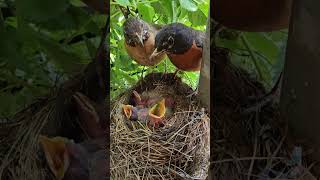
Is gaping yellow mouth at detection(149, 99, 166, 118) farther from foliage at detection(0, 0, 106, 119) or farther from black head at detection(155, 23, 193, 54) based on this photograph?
foliage at detection(0, 0, 106, 119)

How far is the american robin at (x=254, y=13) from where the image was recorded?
61cm

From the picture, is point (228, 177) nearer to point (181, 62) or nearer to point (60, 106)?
point (60, 106)

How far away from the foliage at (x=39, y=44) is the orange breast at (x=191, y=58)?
0.31 metres

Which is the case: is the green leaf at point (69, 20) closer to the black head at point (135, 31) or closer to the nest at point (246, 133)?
the nest at point (246, 133)

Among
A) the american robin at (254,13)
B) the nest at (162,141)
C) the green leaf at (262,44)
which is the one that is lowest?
the nest at (162,141)

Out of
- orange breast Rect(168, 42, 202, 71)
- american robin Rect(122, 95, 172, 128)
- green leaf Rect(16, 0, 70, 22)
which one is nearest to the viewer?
green leaf Rect(16, 0, 70, 22)

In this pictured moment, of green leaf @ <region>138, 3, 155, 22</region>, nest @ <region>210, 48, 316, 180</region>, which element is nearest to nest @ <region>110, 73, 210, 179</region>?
green leaf @ <region>138, 3, 155, 22</region>

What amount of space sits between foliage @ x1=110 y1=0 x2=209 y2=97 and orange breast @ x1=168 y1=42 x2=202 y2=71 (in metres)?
0.02

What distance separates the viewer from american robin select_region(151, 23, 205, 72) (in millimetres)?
905

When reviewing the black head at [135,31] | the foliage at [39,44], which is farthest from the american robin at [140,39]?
the foliage at [39,44]

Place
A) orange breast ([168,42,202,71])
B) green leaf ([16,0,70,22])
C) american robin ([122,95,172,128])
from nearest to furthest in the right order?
green leaf ([16,0,70,22]), orange breast ([168,42,202,71]), american robin ([122,95,172,128])

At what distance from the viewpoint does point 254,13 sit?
0.61 meters

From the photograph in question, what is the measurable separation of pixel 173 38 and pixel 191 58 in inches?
2.4

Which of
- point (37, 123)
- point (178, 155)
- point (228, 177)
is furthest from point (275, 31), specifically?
point (178, 155)
